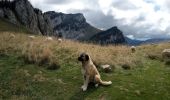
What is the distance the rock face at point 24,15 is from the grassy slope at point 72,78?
133 metres

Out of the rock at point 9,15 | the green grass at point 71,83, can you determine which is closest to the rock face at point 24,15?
the rock at point 9,15

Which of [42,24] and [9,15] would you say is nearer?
[9,15]

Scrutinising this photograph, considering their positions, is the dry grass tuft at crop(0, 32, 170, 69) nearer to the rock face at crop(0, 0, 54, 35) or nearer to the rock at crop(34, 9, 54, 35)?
the rock face at crop(0, 0, 54, 35)

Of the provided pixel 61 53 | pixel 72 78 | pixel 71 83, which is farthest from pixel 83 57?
pixel 61 53

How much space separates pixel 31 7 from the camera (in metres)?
175

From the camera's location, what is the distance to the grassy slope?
21172 millimetres

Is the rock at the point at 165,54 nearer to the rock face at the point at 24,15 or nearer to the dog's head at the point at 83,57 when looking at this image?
the dog's head at the point at 83,57

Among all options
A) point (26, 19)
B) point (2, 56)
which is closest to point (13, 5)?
point (26, 19)

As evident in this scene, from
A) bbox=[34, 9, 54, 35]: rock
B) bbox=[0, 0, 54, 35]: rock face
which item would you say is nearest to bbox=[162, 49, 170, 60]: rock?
bbox=[0, 0, 54, 35]: rock face

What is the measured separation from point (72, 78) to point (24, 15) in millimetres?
149537

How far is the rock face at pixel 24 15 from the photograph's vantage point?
161m

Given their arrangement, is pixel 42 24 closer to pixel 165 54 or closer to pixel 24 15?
pixel 24 15

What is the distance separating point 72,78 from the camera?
2367 cm

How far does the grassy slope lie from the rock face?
437 ft
